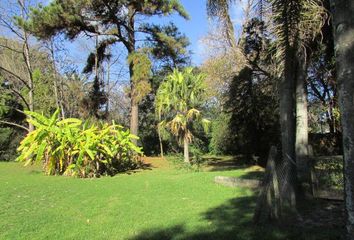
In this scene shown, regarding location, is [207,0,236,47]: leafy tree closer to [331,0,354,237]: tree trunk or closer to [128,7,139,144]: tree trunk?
[331,0,354,237]: tree trunk

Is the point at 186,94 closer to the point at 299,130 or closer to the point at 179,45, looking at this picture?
the point at 179,45

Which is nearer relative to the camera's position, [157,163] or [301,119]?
[301,119]

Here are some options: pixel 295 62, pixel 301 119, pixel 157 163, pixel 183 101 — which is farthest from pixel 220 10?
pixel 157 163

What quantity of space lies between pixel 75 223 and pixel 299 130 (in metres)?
6.07

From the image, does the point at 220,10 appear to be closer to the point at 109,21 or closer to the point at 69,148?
the point at 69,148

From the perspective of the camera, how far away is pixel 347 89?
13.8ft

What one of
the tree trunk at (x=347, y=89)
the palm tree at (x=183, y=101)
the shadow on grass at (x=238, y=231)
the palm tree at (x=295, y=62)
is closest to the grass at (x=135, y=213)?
the shadow on grass at (x=238, y=231)

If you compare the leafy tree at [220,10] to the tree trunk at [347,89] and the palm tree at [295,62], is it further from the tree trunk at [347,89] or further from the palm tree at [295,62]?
the tree trunk at [347,89]

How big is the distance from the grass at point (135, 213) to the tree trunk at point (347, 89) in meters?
1.82

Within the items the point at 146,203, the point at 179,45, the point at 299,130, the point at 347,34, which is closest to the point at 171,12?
the point at 179,45

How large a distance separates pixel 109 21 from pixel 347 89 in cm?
2086

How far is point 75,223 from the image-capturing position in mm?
7125

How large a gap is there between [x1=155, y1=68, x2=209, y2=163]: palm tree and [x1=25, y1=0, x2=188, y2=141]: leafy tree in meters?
3.66

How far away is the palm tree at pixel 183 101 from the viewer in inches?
742
